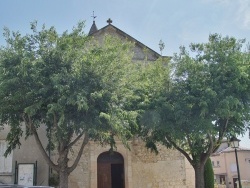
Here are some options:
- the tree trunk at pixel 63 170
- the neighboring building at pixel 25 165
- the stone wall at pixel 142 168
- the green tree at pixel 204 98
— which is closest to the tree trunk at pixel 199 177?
the green tree at pixel 204 98

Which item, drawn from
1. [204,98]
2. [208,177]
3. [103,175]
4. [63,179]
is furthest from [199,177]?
[63,179]

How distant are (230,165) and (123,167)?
36.4 metres

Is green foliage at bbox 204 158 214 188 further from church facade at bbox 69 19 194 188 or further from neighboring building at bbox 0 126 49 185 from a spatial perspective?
neighboring building at bbox 0 126 49 185

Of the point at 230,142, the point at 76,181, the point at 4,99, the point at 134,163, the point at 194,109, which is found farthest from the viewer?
the point at 134,163

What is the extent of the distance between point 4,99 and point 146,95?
6.05 m

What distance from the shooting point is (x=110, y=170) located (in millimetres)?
18359

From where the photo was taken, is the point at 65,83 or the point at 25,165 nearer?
the point at 65,83

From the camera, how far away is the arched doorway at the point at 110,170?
18016mm

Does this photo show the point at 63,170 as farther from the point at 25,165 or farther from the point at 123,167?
the point at 123,167

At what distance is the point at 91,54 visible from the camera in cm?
1230

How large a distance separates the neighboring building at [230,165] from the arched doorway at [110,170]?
31314mm

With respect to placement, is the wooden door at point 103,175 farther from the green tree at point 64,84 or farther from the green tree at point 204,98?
the green tree at point 64,84

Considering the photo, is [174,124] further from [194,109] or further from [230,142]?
[230,142]

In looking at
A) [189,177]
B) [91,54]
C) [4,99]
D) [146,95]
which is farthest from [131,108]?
[189,177]
